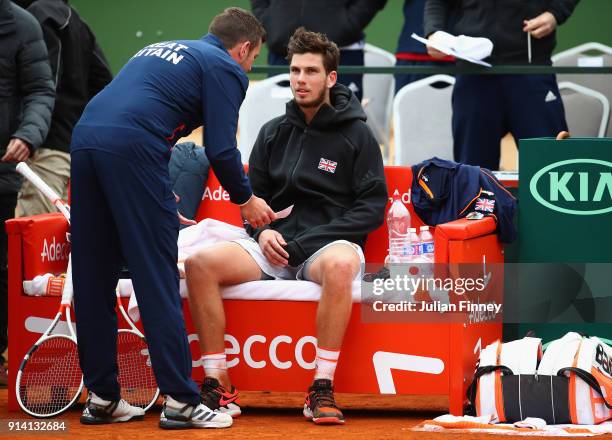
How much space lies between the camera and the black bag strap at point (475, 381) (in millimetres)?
5680

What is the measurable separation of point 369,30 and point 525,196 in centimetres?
1160

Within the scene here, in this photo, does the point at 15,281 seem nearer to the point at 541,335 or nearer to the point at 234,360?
the point at 234,360

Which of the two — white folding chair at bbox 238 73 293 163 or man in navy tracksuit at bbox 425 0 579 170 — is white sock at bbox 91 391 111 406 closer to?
man in navy tracksuit at bbox 425 0 579 170

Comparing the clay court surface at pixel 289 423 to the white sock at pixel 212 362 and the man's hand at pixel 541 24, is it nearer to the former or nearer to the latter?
the white sock at pixel 212 362

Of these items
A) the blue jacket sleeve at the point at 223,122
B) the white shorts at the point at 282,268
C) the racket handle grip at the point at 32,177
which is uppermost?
the blue jacket sleeve at the point at 223,122

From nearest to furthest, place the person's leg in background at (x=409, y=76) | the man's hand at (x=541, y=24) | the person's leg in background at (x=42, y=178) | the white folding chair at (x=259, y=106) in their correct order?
1. the person's leg in background at (x=42, y=178)
2. the man's hand at (x=541, y=24)
3. the white folding chair at (x=259, y=106)
4. the person's leg in background at (x=409, y=76)

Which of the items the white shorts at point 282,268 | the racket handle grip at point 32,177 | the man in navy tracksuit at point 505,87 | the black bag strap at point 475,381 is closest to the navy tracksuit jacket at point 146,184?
the white shorts at point 282,268

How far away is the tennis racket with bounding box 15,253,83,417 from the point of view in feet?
19.5

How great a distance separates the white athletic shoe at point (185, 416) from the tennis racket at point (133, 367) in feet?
1.82

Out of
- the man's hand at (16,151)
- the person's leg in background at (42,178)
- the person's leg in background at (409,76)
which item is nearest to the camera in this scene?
the man's hand at (16,151)

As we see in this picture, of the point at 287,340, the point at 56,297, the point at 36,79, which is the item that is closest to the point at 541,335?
the point at 287,340

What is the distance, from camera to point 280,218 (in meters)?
6.33

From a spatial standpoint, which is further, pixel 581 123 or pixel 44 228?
pixel 581 123

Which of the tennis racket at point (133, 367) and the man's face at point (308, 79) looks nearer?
the tennis racket at point (133, 367)
